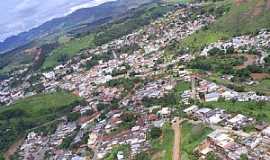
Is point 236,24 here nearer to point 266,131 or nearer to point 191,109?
point 191,109

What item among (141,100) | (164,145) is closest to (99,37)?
(141,100)

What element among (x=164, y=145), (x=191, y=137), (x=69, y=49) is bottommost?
(x=69, y=49)

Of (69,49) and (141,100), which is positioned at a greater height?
(141,100)

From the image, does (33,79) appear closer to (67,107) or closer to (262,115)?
(67,107)

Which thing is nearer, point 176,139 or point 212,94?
point 176,139

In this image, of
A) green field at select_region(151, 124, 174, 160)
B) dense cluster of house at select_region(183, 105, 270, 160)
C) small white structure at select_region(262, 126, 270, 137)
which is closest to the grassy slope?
green field at select_region(151, 124, 174, 160)

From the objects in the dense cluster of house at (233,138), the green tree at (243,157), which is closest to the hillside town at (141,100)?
the dense cluster of house at (233,138)
